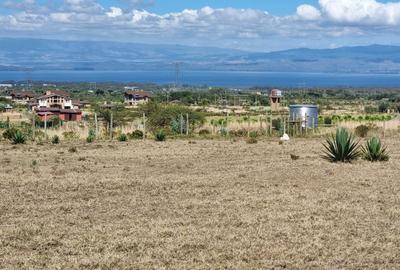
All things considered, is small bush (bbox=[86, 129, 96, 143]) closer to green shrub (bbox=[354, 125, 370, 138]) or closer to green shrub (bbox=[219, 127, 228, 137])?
green shrub (bbox=[219, 127, 228, 137])

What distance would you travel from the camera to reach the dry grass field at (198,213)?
33.6 ft

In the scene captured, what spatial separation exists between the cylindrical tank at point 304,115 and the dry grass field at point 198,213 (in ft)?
57.0

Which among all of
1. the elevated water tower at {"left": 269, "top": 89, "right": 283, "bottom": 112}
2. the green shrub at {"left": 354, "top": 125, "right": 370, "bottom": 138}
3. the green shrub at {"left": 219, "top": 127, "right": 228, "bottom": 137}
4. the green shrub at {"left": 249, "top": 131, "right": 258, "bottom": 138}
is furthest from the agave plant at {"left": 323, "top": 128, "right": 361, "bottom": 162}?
the elevated water tower at {"left": 269, "top": 89, "right": 283, "bottom": 112}

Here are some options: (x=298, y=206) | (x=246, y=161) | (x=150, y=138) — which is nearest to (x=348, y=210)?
(x=298, y=206)

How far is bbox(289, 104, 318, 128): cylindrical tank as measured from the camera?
41.9 m

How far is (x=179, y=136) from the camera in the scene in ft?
123

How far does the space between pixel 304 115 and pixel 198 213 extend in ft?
96.9

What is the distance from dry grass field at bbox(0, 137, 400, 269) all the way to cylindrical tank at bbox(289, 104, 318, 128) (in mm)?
17360

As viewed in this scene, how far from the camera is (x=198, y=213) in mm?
13805

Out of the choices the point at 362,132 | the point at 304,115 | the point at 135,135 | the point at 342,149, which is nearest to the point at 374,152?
the point at 342,149

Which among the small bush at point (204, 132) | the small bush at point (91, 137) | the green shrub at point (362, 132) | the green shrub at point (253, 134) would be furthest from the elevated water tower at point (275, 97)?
the small bush at point (91, 137)

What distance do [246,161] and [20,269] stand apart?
14775 millimetres

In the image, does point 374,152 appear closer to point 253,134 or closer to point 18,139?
point 253,134

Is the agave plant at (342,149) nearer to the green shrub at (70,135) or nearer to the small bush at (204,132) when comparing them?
the green shrub at (70,135)
